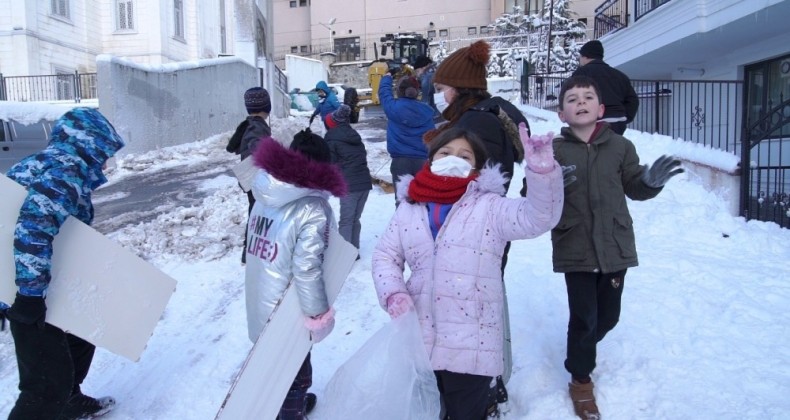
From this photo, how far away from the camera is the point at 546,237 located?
7031 mm

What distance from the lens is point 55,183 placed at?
2947 millimetres

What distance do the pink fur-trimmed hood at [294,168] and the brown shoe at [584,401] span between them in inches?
69.2

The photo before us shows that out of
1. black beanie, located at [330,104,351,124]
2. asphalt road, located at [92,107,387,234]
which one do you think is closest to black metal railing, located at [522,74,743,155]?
black beanie, located at [330,104,351,124]

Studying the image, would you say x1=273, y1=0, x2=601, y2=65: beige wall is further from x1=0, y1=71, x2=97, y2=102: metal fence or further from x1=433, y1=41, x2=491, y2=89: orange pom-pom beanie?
x1=433, y1=41, x2=491, y2=89: orange pom-pom beanie

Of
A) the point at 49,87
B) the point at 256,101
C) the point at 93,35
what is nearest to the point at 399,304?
the point at 256,101

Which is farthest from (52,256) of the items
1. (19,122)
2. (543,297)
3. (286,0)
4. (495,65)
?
(286,0)

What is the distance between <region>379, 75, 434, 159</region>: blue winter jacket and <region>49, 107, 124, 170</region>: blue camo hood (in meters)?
3.07

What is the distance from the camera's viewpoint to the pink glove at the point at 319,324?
9.52ft

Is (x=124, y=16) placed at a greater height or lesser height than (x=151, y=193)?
greater

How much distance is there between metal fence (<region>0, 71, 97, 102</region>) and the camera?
788 inches

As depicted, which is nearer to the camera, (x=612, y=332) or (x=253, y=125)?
(x=612, y=332)

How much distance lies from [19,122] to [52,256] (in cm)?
1221

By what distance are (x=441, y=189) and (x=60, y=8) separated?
83.4 ft

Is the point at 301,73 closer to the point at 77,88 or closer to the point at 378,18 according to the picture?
the point at 378,18
